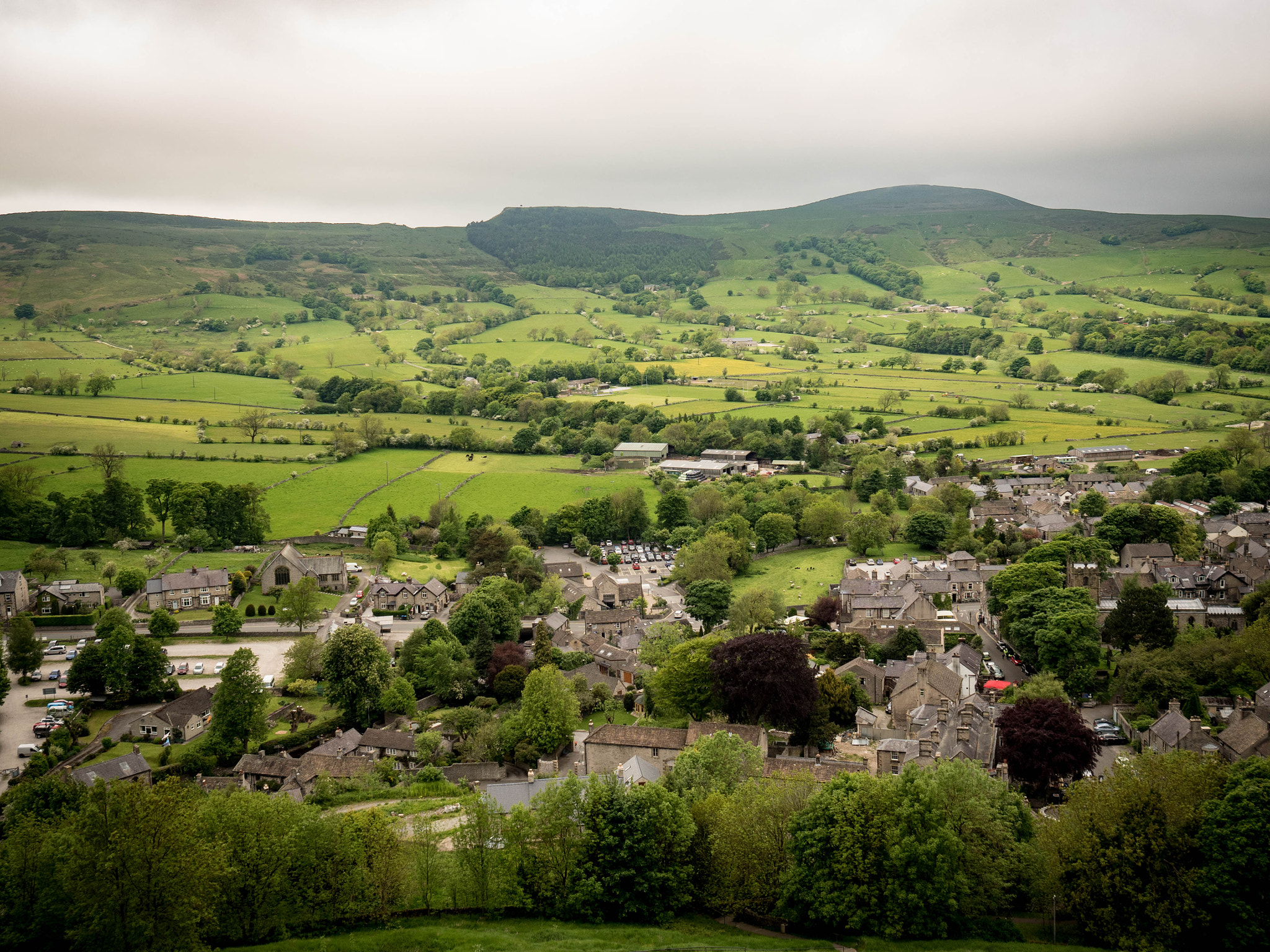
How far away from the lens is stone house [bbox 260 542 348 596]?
58.4 meters

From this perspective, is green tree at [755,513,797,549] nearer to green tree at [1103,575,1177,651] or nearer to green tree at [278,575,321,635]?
green tree at [1103,575,1177,651]

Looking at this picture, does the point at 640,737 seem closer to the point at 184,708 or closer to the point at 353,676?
the point at 353,676

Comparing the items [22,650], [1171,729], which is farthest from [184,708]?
[1171,729]

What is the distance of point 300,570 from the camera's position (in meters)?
59.0

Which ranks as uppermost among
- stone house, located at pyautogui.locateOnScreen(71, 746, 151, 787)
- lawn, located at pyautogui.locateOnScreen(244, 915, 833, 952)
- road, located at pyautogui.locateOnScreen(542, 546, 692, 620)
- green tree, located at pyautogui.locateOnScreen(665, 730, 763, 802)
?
green tree, located at pyautogui.locateOnScreen(665, 730, 763, 802)

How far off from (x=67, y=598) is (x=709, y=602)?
111 ft

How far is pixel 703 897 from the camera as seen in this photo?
1003 inches

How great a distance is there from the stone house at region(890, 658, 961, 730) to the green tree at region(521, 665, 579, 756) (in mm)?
12961

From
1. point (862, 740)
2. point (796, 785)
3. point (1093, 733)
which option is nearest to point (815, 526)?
point (862, 740)

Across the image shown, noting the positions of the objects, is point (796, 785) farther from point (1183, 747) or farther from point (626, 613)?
point (626, 613)

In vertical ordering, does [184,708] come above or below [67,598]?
below

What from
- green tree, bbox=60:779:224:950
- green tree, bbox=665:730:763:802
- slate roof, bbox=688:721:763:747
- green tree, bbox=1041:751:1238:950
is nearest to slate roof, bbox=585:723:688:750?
slate roof, bbox=688:721:763:747

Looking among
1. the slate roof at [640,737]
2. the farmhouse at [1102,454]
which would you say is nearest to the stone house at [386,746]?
the slate roof at [640,737]

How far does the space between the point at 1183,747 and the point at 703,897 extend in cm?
1827
